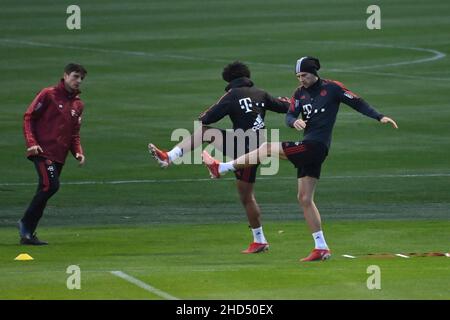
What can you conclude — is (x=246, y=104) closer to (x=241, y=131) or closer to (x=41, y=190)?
(x=241, y=131)

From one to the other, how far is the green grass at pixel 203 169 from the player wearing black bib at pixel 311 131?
25.8 inches

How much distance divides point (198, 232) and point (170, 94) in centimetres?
1612

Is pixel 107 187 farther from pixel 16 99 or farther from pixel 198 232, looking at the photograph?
pixel 16 99

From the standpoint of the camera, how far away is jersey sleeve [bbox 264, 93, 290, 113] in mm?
17625

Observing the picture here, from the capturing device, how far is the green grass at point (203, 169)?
1466cm

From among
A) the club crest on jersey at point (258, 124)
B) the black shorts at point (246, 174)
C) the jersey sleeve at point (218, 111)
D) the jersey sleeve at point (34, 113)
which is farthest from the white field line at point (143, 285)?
the jersey sleeve at point (34, 113)

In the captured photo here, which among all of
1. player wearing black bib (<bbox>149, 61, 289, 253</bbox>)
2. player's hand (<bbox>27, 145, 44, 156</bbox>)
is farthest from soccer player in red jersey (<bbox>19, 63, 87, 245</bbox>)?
player wearing black bib (<bbox>149, 61, 289, 253</bbox>)

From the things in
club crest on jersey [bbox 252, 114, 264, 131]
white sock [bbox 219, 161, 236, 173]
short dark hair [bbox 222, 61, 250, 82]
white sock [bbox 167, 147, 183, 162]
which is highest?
short dark hair [bbox 222, 61, 250, 82]

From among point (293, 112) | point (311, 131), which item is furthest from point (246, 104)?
point (311, 131)

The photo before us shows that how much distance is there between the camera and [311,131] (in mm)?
16188

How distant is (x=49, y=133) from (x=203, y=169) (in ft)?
26.9

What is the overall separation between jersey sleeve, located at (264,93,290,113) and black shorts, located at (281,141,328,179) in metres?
1.65

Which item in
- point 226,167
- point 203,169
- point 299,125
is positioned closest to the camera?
point 299,125

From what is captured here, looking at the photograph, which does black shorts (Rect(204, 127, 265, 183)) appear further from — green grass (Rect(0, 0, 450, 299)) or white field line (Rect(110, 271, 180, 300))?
white field line (Rect(110, 271, 180, 300))
